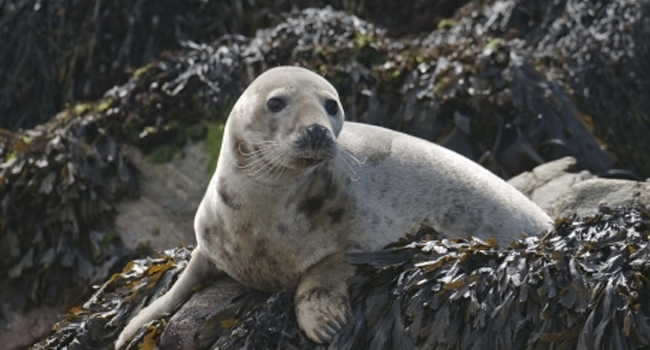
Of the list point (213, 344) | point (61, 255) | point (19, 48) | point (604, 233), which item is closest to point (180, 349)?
point (213, 344)

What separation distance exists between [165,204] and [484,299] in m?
3.36

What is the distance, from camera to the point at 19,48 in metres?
9.23

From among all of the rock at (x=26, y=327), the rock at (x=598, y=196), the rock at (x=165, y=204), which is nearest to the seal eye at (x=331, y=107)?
the rock at (x=598, y=196)

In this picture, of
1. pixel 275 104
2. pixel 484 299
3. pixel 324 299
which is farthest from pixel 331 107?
pixel 484 299

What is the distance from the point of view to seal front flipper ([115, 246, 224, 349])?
4699 millimetres

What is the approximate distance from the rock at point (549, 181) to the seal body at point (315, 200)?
97cm

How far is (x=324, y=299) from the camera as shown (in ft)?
13.7

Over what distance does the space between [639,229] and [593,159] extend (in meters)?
2.86

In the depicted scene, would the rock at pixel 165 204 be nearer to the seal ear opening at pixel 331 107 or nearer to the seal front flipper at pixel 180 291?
the seal front flipper at pixel 180 291

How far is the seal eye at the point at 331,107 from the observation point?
4105mm

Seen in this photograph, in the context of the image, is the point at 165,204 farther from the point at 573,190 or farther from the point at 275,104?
the point at 275,104

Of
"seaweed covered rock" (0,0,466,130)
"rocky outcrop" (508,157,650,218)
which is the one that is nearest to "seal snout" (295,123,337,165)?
"rocky outcrop" (508,157,650,218)

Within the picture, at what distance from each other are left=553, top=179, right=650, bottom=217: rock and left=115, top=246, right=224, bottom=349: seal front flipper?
5.81 ft

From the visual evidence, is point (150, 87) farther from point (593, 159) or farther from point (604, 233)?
point (604, 233)
